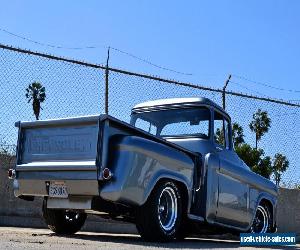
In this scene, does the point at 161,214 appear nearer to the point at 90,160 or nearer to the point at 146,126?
the point at 90,160

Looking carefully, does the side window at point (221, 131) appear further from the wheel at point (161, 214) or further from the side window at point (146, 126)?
the wheel at point (161, 214)

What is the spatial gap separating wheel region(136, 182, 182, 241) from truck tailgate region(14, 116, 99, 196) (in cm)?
75

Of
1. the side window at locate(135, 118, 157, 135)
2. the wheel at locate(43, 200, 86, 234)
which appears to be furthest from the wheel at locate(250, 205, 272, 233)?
the wheel at locate(43, 200, 86, 234)

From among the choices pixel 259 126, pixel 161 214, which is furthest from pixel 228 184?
pixel 259 126

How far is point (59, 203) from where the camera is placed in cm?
684

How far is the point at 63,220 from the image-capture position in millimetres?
8039

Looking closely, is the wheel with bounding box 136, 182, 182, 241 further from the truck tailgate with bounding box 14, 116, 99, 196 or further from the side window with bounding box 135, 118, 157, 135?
the side window with bounding box 135, 118, 157, 135

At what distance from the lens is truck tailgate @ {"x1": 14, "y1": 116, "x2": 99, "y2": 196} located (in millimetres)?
6418

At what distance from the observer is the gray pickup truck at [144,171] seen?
6.40 meters

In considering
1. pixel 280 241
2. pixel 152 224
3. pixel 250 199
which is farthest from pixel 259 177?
pixel 152 224

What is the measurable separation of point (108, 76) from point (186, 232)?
3.72 metres

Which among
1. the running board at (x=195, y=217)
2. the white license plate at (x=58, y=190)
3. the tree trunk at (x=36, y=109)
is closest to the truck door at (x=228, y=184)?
the running board at (x=195, y=217)

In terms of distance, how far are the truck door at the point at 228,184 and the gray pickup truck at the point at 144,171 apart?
1 cm

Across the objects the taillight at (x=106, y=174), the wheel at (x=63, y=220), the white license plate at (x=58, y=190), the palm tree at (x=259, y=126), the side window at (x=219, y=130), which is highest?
the palm tree at (x=259, y=126)
